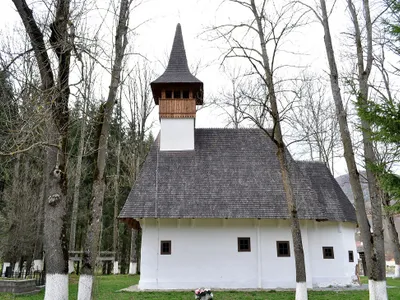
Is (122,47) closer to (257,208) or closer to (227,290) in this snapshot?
(257,208)

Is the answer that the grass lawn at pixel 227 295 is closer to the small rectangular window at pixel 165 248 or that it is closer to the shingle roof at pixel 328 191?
the small rectangular window at pixel 165 248

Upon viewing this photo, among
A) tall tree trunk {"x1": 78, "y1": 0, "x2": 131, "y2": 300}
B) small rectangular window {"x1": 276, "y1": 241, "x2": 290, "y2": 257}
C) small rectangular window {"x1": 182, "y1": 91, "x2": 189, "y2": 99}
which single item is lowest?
small rectangular window {"x1": 276, "y1": 241, "x2": 290, "y2": 257}

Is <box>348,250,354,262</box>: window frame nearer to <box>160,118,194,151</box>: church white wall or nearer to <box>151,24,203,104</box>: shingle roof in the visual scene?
<box>160,118,194,151</box>: church white wall

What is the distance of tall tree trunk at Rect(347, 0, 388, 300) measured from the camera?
29.2 feet

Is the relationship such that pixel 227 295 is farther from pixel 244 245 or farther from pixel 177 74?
pixel 177 74

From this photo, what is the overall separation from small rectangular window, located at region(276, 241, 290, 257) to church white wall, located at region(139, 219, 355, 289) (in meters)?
0.13

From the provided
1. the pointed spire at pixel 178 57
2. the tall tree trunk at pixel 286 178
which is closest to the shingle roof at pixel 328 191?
the tall tree trunk at pixel 286 178

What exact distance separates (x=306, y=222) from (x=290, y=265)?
6.28ft

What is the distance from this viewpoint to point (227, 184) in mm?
15812

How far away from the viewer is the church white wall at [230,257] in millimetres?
14414

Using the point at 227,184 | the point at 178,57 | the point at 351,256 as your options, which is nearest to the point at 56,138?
the point at 227,184

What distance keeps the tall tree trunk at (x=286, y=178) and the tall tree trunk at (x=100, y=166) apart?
14.6 ft

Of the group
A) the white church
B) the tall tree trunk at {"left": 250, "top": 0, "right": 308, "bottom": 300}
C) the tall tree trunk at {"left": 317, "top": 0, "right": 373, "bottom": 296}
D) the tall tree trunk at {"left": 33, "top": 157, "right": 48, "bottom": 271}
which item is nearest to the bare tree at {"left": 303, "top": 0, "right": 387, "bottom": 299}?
the tall tree trunk at {"left": 317, "top": 0, "right": 373, "bottom": 296}

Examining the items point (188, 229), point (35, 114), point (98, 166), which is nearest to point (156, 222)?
point (188, 229)
